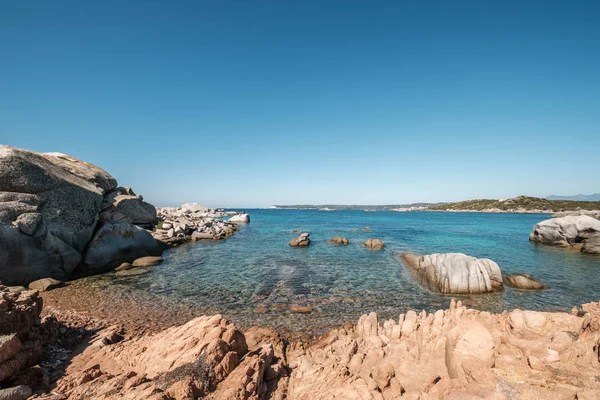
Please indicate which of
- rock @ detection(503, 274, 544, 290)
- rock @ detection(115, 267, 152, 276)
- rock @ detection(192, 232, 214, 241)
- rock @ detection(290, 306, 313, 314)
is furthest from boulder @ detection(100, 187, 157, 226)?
rock @ detection(503, 274, 544, 290)

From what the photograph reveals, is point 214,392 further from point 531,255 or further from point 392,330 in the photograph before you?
point 531,255

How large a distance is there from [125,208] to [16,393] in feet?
98.3

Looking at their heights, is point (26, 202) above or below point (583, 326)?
above

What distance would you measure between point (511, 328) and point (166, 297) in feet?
55.5

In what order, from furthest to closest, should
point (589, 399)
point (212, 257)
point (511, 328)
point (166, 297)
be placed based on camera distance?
point (212, 257) < point (166, 297) < point (511, 328) < point (589, 399)

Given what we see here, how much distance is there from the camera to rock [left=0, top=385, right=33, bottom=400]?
5232mm

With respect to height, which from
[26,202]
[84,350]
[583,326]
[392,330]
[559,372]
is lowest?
[84,350]

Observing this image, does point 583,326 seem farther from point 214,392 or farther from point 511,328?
point 214,392

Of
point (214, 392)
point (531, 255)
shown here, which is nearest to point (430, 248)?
point (531, 255)

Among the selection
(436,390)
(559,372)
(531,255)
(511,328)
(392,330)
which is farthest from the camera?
(531,255)

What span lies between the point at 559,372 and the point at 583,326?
162 cm

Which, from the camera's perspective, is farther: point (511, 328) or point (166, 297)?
point (166, 297)

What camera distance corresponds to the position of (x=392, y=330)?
850 cm

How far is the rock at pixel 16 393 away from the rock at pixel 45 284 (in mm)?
15026
